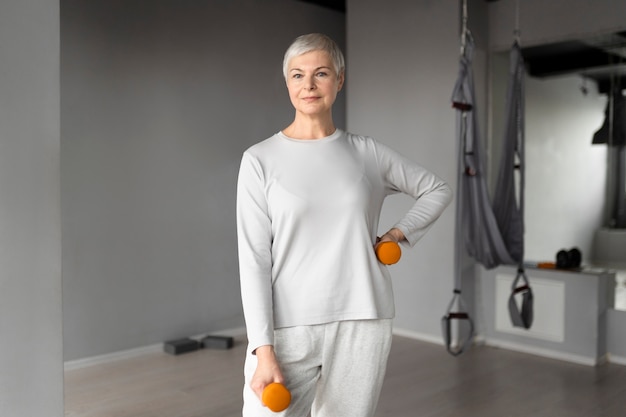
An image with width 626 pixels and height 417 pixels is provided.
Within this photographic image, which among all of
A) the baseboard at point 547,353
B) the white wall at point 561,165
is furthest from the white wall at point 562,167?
the baseboard at point 547,353

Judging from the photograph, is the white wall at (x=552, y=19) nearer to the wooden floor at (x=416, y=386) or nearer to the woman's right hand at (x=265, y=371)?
the wooden floor at (x=416, y=386)

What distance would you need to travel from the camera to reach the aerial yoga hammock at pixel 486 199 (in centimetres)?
339

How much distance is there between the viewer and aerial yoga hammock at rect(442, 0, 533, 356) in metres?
3.39

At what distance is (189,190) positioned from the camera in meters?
4.38

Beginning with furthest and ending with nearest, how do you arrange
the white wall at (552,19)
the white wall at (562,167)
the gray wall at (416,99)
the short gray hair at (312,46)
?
1. the gray wall at (416,99)
2. the white wall at (562,167)
3. the white wall at (552,19)
4. the short gray hair at (312,46)

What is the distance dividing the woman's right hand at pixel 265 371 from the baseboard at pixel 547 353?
3242mm

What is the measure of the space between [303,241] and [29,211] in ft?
3.67

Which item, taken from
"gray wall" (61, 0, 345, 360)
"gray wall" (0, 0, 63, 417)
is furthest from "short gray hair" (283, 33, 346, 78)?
"gray wall" (61, 0, 345, 360)

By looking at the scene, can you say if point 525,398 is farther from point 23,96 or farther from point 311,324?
point 23,96

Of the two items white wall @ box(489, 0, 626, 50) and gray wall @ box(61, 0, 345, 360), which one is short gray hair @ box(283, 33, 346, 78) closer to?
gray wall @ box(61, 0, 345, 360)

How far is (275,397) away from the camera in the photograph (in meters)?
1.24

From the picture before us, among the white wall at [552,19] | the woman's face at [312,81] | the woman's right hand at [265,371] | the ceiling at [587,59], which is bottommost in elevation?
the woman's right hand at [265,371]

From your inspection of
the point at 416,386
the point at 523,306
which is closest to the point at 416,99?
the point at 523,306

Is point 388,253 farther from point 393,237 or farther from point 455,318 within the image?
point 455,318
